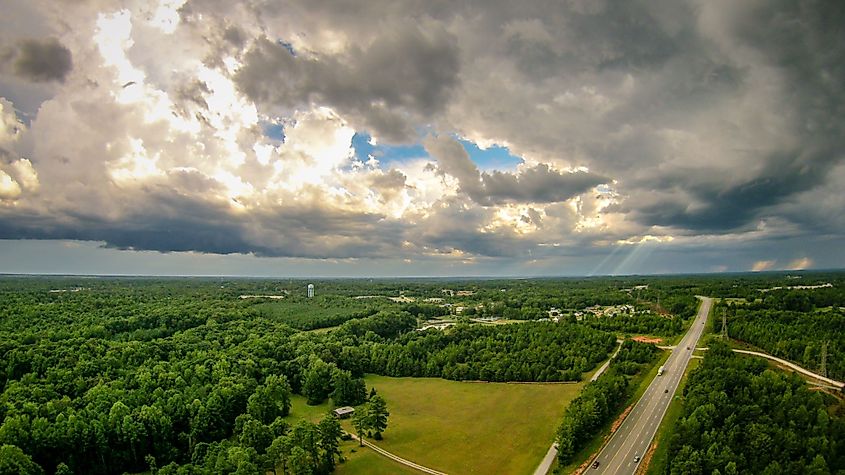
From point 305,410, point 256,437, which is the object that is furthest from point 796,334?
point 256,437

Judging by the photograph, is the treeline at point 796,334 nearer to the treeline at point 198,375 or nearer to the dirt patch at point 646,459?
the treeline at point 198,375

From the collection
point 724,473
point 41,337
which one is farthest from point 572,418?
point 41,337

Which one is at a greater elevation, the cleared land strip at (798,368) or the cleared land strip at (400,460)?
the cleared land strip at (798,368)

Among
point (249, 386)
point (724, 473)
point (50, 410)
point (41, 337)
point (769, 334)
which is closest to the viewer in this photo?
point (724, 473)

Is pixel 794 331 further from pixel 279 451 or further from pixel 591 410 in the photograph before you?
pixel 279 451

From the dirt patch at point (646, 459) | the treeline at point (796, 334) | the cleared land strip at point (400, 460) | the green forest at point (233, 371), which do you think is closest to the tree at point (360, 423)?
the cleared land strip at point (400, 460)

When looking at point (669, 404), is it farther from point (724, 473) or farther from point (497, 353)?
point (497, 353)

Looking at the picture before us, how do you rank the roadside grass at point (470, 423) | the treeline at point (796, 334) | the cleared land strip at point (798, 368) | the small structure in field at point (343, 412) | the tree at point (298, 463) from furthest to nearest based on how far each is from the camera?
the treeline at point (796, 334), the small structure in field at point (343, 412), the cleared land strip at point (798, 368), the roadside grass at point (470, 423), the tree at point (298, 463)
